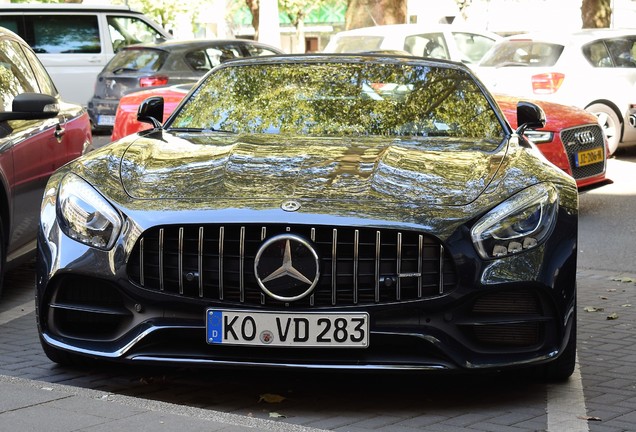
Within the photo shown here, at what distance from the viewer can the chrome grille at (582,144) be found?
37.5 ft

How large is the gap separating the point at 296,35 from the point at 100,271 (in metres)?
61.8

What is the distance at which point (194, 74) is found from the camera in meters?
19.0

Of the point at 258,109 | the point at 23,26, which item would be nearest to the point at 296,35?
the point at 23,26

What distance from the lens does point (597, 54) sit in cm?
1689

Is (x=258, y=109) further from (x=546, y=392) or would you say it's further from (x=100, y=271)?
(x=546, y=392)

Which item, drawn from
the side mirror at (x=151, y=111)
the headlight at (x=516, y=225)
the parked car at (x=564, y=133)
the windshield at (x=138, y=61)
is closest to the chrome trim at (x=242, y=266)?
the headlight at (x=516, y=225)

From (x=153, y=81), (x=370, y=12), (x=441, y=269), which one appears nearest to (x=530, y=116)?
(x=441, y=269)

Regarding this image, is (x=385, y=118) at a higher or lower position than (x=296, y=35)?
higher

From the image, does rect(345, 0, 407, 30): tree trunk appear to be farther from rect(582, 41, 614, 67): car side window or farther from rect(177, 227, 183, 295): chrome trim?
rect(177, 227, 183, 295): chrome trim

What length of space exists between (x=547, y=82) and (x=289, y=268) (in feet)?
40.0

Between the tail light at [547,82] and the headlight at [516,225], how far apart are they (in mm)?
11548

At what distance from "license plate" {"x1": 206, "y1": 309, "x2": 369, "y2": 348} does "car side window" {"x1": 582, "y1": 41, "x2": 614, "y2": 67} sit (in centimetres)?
1256

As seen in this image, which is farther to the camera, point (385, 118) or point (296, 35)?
point (296, 35)

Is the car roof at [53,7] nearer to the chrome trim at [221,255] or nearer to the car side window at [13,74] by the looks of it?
the car side window at [13,74]
